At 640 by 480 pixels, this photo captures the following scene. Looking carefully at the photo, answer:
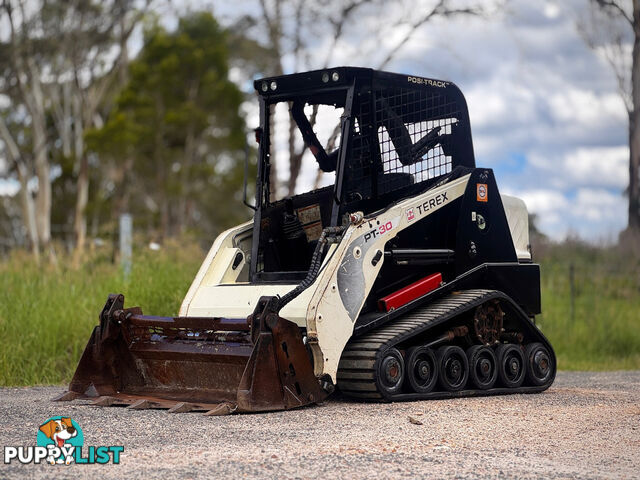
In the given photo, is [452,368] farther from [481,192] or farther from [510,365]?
[481,192]

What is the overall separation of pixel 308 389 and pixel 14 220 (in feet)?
A: 133

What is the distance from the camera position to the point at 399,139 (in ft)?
33.4

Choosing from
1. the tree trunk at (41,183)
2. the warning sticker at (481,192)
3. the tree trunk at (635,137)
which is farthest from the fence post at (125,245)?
the tree trunk at (41,183)

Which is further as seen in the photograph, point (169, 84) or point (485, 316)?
point (169, 84)

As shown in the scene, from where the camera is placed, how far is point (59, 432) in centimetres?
683

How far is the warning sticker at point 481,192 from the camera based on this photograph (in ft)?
34.1

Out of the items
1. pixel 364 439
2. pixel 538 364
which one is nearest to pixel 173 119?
pixel 538 364

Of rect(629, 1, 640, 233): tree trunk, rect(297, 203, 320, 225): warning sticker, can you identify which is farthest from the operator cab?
rect(629, 1, 640, 233): tree trunk

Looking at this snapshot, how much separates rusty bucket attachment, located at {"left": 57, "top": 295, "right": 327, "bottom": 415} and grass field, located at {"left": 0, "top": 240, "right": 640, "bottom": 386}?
105 inches

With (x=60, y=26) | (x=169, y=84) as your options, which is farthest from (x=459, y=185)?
→ (x=169, y=84)

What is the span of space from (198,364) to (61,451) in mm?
2460

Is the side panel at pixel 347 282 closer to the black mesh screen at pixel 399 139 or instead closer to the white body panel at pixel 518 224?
the black mesh screen at pixel 399 139

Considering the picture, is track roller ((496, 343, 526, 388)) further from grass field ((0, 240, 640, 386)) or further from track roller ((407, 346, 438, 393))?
grass field ((0, 240, 640, 386))

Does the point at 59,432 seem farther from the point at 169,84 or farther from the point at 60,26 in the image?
the point at 169,84
